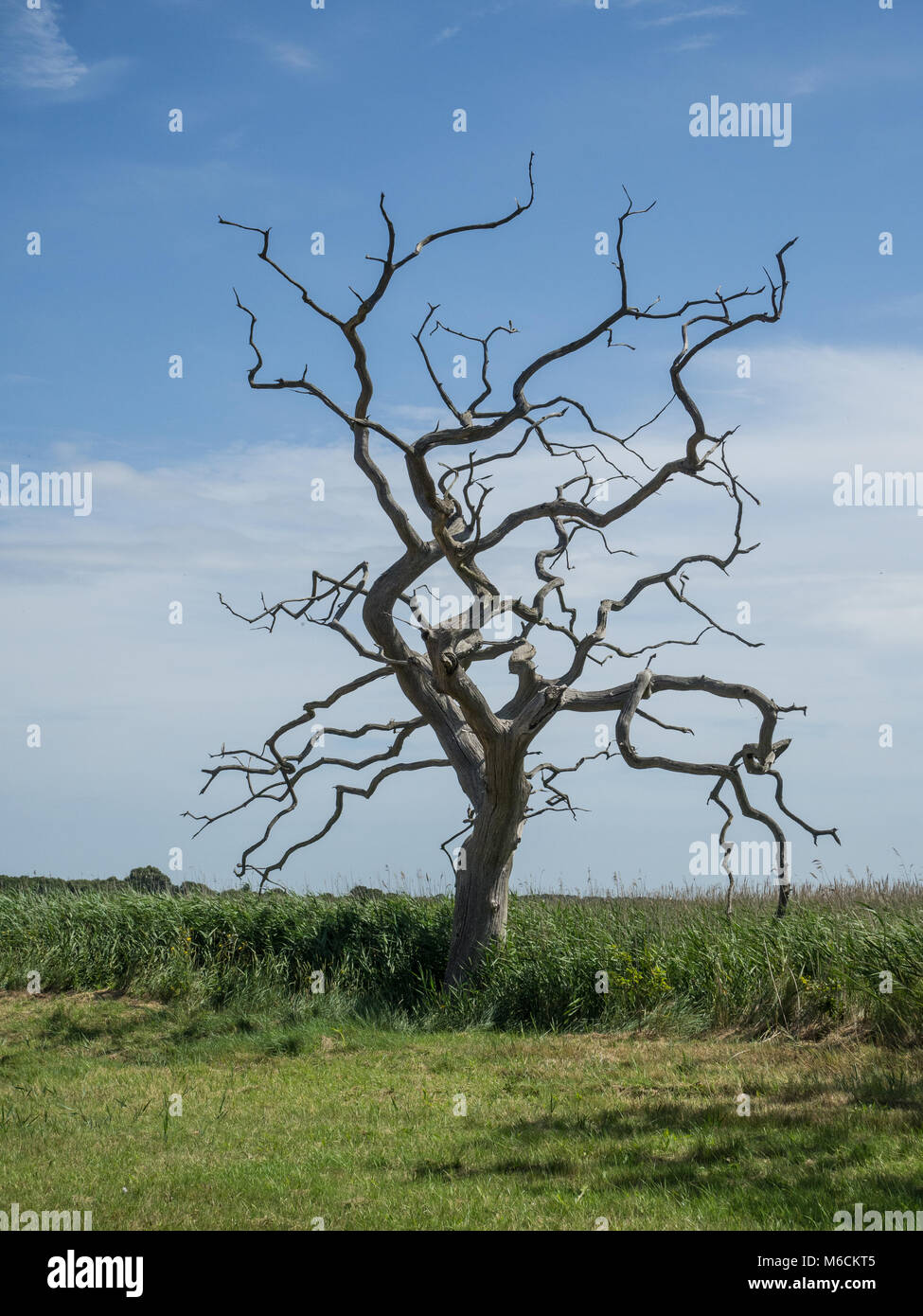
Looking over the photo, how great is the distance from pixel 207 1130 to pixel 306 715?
812cm

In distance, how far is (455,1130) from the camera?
27.8 feet

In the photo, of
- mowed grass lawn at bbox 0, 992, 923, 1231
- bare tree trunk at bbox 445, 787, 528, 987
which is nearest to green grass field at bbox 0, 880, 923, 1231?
mowed grass lawn at bbox 0, 992, 923, 1231

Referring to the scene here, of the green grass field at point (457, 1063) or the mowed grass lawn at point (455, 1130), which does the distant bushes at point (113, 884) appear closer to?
the green grass field at point (457, 1063)

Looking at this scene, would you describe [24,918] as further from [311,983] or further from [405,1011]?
[405,1011]

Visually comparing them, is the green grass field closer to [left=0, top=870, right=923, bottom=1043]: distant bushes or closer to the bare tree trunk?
[left=0, top=870, right=923, bottom=1043]: distant bushes

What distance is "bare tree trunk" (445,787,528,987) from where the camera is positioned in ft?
46.3

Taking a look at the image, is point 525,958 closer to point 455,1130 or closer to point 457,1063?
point 457,1063

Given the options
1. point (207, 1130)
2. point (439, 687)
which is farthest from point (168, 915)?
point (207, 1130)

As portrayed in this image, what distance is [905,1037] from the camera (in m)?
11.0

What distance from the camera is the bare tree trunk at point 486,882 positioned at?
14102 mm

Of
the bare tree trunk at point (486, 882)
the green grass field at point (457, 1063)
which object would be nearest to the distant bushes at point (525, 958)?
the green grass field at point (457, 1063)

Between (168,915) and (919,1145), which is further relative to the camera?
(168,915)

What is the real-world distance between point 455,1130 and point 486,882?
576 cm

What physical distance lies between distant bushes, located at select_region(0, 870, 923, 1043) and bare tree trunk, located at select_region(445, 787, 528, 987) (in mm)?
380
